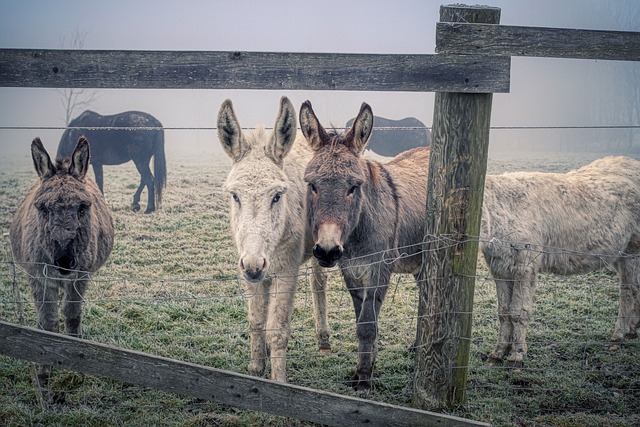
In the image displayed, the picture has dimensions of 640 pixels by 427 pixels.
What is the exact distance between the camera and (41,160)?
15.6 feet

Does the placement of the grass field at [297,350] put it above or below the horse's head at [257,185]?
below

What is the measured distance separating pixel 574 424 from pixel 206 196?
1151cm

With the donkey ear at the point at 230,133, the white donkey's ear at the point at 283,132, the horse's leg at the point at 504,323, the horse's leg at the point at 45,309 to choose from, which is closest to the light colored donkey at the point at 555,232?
the horse's leg at the point at 504,323

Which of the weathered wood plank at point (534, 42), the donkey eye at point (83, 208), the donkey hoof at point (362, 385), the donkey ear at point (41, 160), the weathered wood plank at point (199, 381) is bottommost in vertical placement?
the donkey hoof at point (362, 385)

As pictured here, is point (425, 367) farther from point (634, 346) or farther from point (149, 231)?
point (149, 231)

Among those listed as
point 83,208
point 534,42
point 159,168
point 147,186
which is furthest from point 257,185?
point 147,186

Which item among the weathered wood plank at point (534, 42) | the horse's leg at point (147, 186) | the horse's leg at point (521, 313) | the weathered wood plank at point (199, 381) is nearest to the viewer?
the weathered wood plank at point (199, 381)

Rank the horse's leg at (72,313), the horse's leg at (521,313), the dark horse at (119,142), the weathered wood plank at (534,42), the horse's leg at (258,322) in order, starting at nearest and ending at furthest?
the weathered wood plank at (534,42) < the horse's leg at (72,313) < the horse's leg at (258,322) < the horse's leg at (521,313) < the dark horse at (119,142)

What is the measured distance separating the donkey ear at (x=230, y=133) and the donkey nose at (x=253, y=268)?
968 mm

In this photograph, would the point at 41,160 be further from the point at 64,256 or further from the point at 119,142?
the point at 119,142

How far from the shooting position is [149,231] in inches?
434

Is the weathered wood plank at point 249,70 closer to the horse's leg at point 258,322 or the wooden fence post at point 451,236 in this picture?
the wooden fence post at point 451,236

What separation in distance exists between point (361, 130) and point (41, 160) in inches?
101

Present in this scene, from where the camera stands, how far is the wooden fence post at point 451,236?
12.7ft
